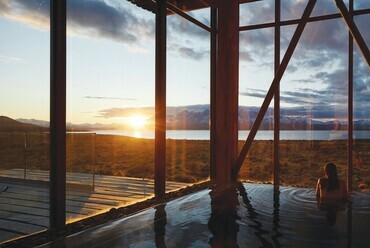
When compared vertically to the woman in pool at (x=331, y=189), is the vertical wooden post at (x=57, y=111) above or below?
above

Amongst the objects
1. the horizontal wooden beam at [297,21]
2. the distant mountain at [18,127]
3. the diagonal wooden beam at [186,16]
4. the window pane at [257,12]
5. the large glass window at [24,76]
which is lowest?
the distant mountain at [18,127]

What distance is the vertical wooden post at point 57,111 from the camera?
3006 millimetres

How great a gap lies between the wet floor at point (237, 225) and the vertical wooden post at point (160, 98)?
57cm

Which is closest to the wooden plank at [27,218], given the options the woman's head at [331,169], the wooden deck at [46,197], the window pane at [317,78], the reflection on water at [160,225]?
the wooden deck at [46,197]

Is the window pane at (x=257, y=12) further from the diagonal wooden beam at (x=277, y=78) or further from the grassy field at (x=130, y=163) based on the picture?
the grassy field at (x=130, y=163)

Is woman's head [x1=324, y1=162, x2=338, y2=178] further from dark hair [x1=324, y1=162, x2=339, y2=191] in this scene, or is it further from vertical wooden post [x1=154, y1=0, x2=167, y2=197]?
vertical wooden post [x1=154, y1=0, x2=167, y2=197]

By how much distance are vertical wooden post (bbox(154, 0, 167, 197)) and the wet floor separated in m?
0.57

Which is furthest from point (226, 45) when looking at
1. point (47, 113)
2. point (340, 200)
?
point (47, 113)

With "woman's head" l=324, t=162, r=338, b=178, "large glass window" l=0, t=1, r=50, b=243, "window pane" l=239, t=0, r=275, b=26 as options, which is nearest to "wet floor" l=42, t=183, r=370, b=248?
"woman's head" l=324, t=162, r=338, b=178

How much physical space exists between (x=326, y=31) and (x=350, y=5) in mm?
998

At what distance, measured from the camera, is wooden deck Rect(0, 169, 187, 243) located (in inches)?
136

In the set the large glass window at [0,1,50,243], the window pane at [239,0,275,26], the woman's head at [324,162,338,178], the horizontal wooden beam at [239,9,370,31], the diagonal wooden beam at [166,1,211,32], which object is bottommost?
the woman's head at [324,162,338,178]

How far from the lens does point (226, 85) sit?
552 centimetres

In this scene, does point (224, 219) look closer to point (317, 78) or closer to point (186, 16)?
point (186, 16)
